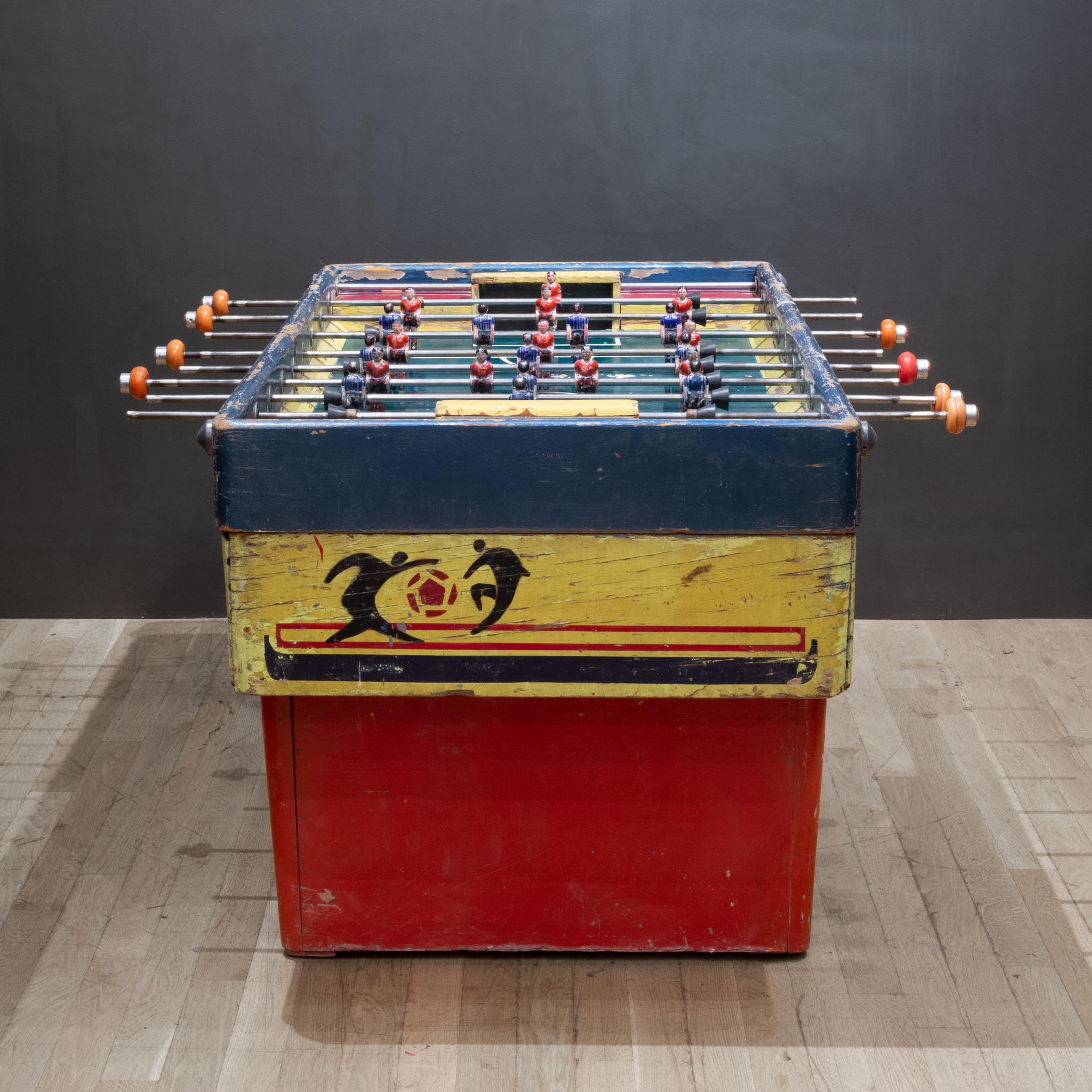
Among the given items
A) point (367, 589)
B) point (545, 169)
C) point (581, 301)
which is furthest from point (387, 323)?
point (545, 169)

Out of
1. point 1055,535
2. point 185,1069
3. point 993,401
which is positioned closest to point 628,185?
point 993,401

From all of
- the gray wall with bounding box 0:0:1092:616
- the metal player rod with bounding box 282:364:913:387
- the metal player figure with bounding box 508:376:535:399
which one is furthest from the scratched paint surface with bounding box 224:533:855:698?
the gray wall with bounding box 0:0:1092:616

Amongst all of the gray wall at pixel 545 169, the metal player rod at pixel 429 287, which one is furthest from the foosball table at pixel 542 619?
the gray wall at pixel 545 169

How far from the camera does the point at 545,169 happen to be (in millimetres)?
3719

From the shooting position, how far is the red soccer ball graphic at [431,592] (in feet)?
7.16

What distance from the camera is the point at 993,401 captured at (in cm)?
391

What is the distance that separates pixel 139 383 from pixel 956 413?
1.54 meters

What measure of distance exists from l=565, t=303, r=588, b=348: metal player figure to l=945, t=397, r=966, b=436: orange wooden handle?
760 mm

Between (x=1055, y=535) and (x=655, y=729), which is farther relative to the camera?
(x=1055, y=535)

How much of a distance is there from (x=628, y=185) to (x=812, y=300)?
860 millimetres

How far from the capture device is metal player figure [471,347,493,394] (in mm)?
2484

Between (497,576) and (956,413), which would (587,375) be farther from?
(956,413)

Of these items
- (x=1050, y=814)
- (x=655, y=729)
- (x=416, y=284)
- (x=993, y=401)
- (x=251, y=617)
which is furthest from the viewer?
(x=993, y=401)

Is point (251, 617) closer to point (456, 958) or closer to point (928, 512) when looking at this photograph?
point (456, 958)
